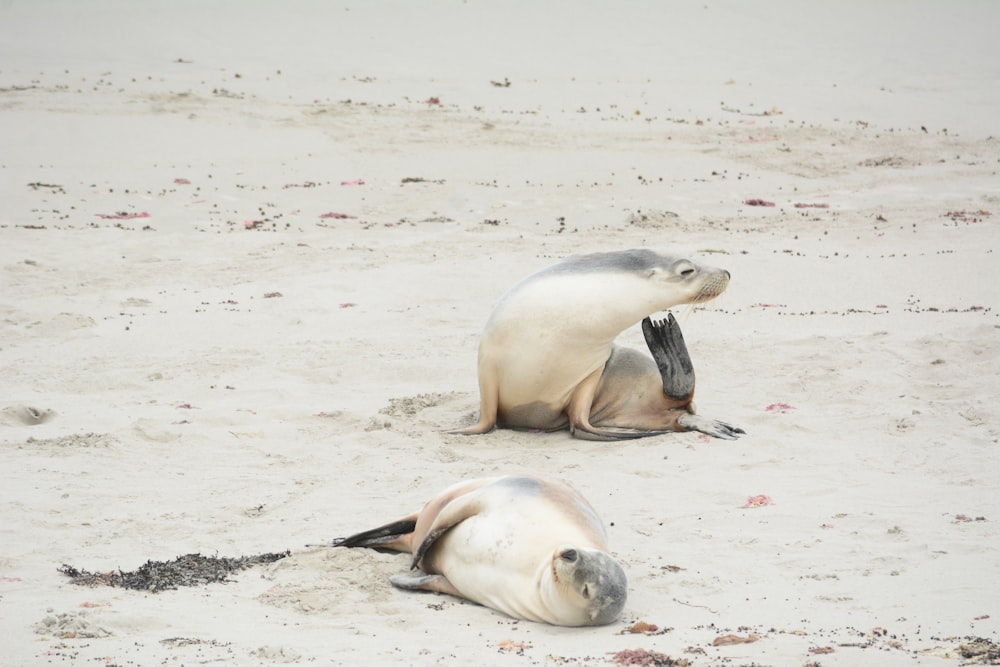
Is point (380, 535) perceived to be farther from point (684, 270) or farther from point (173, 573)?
point (684, 270)

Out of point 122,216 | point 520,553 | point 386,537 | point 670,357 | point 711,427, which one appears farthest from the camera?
point 122,216

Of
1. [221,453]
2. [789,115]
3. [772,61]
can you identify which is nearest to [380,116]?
[789,115]

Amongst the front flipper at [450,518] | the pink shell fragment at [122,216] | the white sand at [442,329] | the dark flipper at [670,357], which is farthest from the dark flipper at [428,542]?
the pink shell fragment at [122,216]

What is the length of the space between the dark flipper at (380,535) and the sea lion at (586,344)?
2.22 meters

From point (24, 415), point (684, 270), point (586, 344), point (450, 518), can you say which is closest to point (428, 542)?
point (450, 518)

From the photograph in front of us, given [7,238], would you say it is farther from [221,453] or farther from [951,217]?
[951,217]

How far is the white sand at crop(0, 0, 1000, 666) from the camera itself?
4.99 meters

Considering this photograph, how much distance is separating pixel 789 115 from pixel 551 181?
5.94m

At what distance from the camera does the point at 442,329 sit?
1038 cm

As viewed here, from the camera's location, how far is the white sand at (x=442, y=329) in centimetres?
499

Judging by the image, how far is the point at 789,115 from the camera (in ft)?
66.9

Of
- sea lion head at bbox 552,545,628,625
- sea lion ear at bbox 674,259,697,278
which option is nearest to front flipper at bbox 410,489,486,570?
sea lion head at bbox 552,545,628,625

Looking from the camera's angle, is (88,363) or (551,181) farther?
(551,181)

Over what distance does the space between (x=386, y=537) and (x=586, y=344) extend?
2.58 meters
